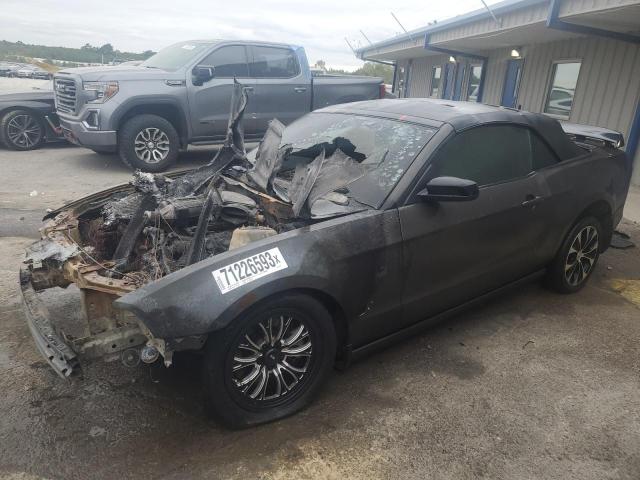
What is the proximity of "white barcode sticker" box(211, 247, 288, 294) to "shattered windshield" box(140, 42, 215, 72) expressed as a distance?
6781 mm

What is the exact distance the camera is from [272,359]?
2.52 metres

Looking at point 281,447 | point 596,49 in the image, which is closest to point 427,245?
point 281,447

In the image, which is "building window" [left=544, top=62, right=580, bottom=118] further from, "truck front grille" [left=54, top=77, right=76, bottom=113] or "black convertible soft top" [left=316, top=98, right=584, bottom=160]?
"truck front grille" [left=54, top=77, right=76, bottom=113]

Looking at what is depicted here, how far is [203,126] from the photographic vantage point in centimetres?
834

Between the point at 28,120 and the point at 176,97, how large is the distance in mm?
3694

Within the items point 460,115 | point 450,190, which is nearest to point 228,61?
point 460,115

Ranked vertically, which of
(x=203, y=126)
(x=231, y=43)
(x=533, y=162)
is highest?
(x=231, y=43)

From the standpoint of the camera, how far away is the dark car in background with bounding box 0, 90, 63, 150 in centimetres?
927

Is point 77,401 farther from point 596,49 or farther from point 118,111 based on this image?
point 596,49

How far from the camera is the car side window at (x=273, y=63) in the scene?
8703mm

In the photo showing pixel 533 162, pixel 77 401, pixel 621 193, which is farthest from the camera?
pixel 621 193

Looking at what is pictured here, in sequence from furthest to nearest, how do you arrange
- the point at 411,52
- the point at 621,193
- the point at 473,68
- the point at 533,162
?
the point at 411,52 < the point at 473,68 < the point at 621,193 < the point at 533,162

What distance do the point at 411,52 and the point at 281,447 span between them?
16.7 meters

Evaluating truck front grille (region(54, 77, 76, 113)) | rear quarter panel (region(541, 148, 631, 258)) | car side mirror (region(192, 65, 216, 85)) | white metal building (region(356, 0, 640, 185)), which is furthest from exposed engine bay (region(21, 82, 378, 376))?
truck front grille (region(54, 77, 76, 113))
